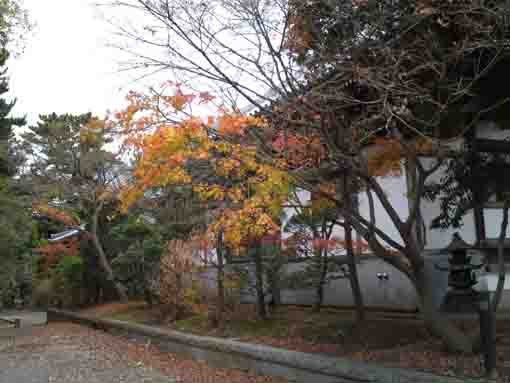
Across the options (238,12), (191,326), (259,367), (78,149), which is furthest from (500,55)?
(78,149)

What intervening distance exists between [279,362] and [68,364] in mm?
4759

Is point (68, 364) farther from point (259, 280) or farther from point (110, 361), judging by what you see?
point (259, 280)

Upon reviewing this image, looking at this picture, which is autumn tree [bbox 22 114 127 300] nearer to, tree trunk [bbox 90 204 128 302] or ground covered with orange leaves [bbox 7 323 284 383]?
tree trunk [bbox 90 204 128 302]

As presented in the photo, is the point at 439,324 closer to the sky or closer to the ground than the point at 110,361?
closer to the sky

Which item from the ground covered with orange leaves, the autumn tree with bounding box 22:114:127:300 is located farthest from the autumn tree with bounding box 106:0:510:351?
the autumn tree with bounding box 22:114:127:300

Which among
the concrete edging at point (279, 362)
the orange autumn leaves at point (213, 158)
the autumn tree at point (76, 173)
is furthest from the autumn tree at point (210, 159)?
the autumn tree at point (76, 173)

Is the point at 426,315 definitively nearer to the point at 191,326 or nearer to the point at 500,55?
the point at 500,55

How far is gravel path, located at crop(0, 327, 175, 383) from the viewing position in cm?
934

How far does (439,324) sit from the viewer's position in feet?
23.4

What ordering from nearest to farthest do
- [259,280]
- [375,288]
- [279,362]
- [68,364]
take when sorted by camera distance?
[279,362]
[68,364]
[259,280]
[375,288]

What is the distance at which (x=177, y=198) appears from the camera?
1731 centimetres

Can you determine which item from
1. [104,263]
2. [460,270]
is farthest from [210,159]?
[104,263]

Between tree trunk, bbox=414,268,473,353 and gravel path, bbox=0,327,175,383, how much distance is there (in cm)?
427

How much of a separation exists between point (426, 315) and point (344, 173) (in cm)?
223
